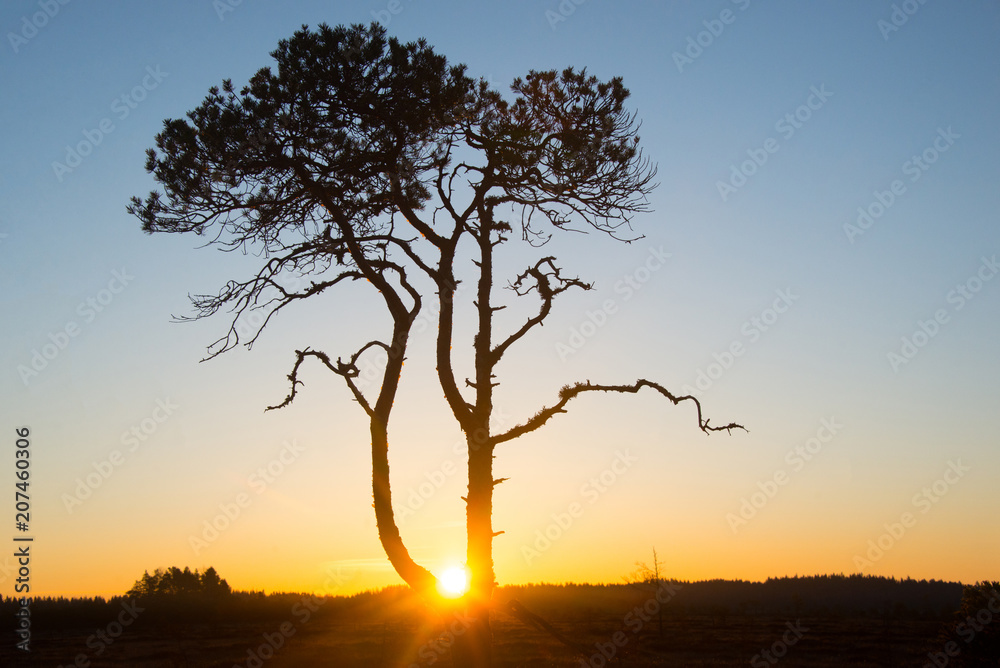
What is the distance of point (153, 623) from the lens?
39375 millimetres

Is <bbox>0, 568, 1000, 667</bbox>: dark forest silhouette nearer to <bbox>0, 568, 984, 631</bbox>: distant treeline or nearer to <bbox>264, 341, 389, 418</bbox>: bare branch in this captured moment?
<bbox>0, 568, 984, 631</bbox>: distant treeline

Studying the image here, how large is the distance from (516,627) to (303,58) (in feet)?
125

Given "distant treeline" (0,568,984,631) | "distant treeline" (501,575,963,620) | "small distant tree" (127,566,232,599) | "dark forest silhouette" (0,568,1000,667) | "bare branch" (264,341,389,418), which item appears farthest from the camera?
"distant treeline" (501,575,963,620)

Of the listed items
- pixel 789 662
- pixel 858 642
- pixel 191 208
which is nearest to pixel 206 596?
pixel 789 662

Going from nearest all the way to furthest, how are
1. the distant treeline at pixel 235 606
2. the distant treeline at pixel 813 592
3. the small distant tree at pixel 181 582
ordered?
the distant treeline at pixel 235 606
the small distant tree at pixel 181 582
the distant treeline at pixel 813 592

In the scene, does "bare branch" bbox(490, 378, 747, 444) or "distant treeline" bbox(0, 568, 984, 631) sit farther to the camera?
"distant treeline" bbox(0, 568, 984, 631)

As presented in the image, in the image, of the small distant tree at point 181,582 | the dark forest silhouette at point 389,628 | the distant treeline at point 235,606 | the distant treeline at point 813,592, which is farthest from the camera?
the distant treeline at point 813,592

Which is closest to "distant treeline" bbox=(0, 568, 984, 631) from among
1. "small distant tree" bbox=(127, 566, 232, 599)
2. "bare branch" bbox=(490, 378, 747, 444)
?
"small distant tree" bbox=(127, 566, 232, 599)

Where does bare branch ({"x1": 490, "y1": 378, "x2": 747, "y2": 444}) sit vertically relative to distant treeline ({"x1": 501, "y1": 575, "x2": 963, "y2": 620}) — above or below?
above

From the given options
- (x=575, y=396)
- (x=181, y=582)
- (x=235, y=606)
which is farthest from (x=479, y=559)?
(x=181, y=582)

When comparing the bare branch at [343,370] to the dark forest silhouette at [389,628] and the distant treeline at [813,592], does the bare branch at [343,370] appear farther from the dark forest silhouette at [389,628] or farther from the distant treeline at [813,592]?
the distant treeline at [813,592]

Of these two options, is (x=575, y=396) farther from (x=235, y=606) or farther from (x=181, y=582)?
(x=181, y=582)

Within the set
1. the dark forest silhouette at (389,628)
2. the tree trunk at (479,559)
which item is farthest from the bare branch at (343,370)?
the dark forest silhouette at (389,628)

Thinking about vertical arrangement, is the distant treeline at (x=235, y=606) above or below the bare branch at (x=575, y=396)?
below
